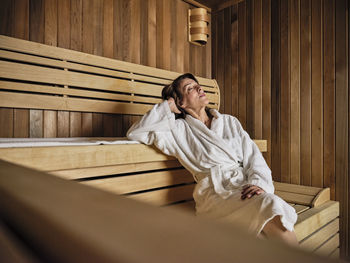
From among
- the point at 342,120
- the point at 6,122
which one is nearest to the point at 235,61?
the point at 342,120

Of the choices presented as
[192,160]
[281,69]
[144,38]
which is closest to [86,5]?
[144,38]

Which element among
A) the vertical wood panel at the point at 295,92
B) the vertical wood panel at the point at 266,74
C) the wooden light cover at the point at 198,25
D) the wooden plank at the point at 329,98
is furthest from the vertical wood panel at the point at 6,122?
the wooden plank at the point at 329,98

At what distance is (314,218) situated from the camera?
6.07 feet

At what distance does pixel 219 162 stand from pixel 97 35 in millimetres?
1654

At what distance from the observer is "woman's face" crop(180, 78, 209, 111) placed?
6.66 ft

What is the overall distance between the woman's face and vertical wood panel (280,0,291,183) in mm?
1129

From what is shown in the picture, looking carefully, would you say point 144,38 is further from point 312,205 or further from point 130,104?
point 312,205

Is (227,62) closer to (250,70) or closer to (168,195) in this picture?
(250,70)

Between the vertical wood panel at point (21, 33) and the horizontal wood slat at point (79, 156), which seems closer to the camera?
the horizontal wood slat at point (79, 156)

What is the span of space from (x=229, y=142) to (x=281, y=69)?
1.43 meters

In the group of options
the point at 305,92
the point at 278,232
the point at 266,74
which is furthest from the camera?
the point at 266,74

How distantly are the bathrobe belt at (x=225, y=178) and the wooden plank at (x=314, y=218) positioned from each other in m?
0.48

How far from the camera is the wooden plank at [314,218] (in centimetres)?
167

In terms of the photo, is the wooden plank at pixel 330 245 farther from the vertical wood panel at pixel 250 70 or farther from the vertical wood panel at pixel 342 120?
the vertical wood panel at pixel 250 70
